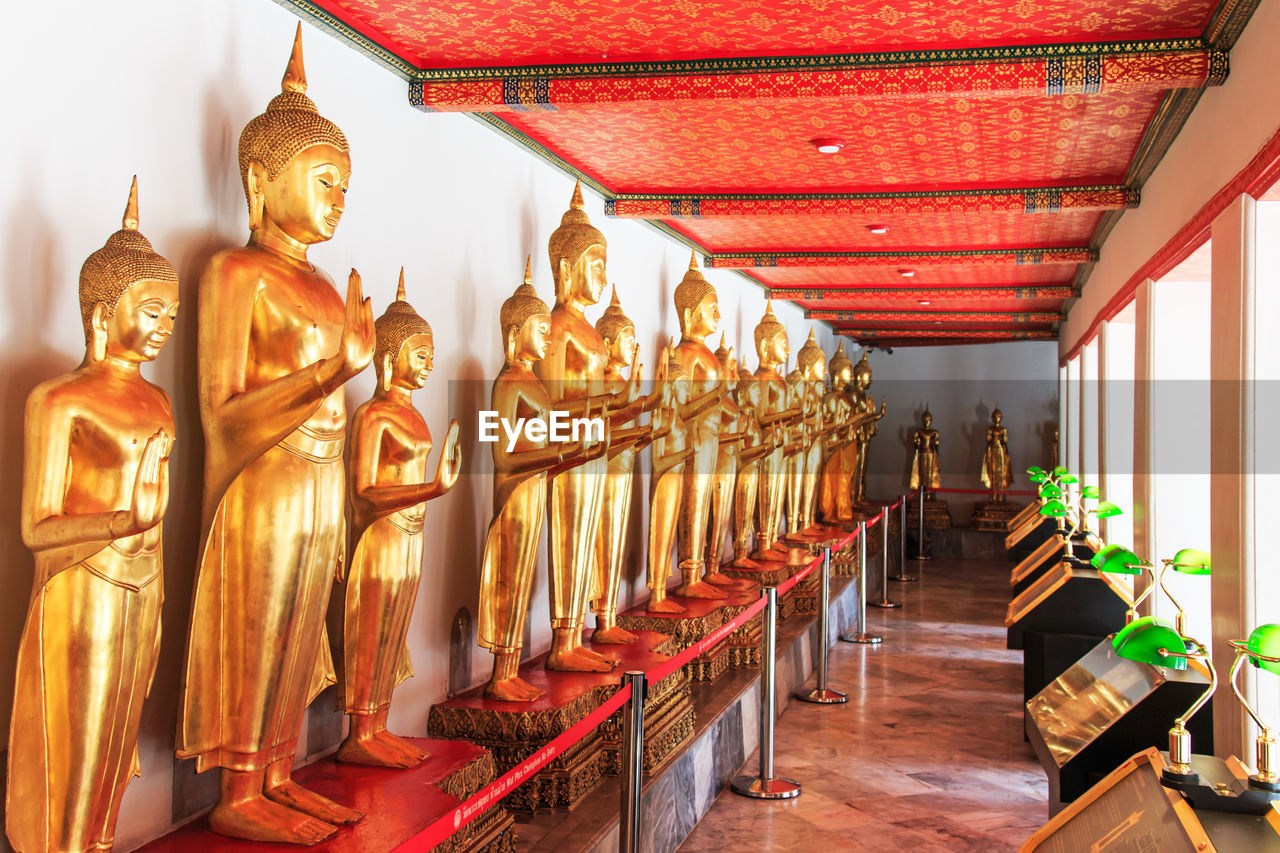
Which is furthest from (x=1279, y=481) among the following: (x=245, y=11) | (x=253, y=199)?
(x=245, y=11)

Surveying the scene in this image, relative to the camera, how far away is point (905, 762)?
645 cm

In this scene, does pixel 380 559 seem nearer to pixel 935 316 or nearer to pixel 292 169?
pixel 292 169

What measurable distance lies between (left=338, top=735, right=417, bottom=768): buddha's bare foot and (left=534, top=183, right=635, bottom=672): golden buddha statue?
1.54 metres

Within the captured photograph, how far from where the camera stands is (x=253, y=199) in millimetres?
3180

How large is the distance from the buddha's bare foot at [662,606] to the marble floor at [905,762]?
1.01 meters

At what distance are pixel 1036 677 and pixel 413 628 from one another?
338 cm

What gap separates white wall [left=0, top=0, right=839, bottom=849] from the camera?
2.74 m

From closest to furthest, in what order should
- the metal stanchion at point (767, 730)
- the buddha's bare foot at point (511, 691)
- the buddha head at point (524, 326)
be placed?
the buddha's bare foot at point (511, 691) < the buddha head at point (524, 326) < the metal stanchion at point (767, 730)

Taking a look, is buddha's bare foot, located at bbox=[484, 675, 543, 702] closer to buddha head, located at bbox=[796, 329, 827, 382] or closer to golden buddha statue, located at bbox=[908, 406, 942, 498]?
buddha head, located at bbox=[796, 329, 827, 382]

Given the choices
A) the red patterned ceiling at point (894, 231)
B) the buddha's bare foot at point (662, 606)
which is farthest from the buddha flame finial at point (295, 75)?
the red patterned ceiling at point (894, 231)

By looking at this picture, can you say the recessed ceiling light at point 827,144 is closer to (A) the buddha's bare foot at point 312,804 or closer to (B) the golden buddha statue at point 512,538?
(B) the golden buddha statue at point 512,538

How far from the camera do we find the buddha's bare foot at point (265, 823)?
2.97 m

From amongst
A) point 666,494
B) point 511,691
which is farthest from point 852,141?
point 511,691

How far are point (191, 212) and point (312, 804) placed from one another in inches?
71.4
